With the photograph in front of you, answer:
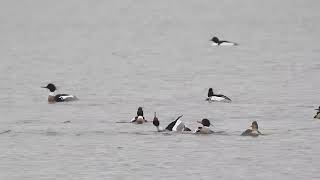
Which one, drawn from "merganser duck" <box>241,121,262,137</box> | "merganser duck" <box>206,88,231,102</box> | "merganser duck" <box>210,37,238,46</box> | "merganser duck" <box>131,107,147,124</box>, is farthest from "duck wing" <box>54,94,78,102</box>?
"merganser duck" <box>210,37,238,46</box>

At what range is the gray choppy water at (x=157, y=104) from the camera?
25.2 metres

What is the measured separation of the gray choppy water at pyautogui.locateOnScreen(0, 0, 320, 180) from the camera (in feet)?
82.6

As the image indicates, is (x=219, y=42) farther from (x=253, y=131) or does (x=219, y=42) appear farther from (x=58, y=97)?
(x=253, y=131)

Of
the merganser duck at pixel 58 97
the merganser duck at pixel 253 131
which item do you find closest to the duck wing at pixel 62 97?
the merganser duck at pixel 58 97

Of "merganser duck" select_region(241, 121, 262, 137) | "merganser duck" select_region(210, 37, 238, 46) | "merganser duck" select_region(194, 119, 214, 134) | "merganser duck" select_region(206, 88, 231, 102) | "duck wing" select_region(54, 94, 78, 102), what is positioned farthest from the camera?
"merganser duck" select_region(210, 37, 238, 46)

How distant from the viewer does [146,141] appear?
28.5 meters

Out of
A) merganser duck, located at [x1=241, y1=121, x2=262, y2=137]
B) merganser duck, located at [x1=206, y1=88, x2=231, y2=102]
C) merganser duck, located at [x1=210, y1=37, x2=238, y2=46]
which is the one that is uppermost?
merganser duck, located at [x1=210, y1=37, x2=238, y2=46]

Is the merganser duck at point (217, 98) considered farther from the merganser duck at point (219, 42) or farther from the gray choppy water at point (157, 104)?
the merganser duck at point (219, 42)

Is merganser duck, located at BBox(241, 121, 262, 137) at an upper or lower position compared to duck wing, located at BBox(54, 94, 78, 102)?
lower

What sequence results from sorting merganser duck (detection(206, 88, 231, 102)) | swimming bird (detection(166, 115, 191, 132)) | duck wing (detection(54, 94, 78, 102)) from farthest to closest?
duck wing (detection(54, 94, 78, 102)), merganser duck (detection(206, 88, 231, 102)), swimming bird (detection(166, 115, 191, 132))

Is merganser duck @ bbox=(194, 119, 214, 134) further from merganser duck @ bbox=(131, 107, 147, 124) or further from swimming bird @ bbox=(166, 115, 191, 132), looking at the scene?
merganser duck @ bbox=(131, 107, 147, 124)

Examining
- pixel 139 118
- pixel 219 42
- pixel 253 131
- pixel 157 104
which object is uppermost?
pixel 219 42

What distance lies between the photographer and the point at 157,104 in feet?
120

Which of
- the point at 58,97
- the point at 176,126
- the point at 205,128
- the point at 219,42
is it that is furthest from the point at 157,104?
the point at 219,42
